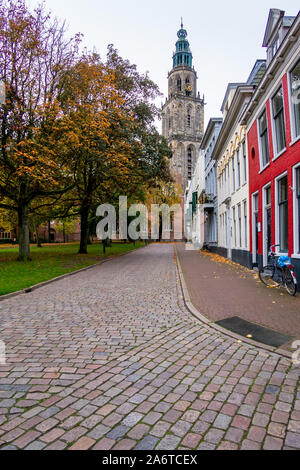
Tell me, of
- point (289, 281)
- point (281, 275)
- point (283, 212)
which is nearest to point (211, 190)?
point (283, 212)

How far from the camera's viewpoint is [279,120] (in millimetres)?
11047

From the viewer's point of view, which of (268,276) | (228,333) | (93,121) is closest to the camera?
(228,333)

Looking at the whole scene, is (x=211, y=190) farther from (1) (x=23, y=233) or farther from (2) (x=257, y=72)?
(1) (x=23, y=233)

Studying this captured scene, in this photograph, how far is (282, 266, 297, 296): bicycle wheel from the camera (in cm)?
816

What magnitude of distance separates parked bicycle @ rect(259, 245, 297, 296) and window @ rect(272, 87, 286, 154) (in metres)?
3.85

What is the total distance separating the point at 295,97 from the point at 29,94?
1389 centimetres

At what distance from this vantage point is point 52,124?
55.1 ft

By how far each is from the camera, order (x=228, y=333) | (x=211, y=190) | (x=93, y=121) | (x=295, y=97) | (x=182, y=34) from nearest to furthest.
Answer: (x=228, y=333) → (x=295, y=97) → (x=93, y=121) → (x=211, y=190) → (x=182, y=34)

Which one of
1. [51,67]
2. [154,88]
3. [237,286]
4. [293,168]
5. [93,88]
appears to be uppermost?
[154,88]

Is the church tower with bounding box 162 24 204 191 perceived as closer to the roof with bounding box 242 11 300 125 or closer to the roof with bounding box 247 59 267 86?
the roof with bounding box 247 59 267 86

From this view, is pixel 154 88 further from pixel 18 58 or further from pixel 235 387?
pixel 235 387

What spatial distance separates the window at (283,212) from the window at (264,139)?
211cm
